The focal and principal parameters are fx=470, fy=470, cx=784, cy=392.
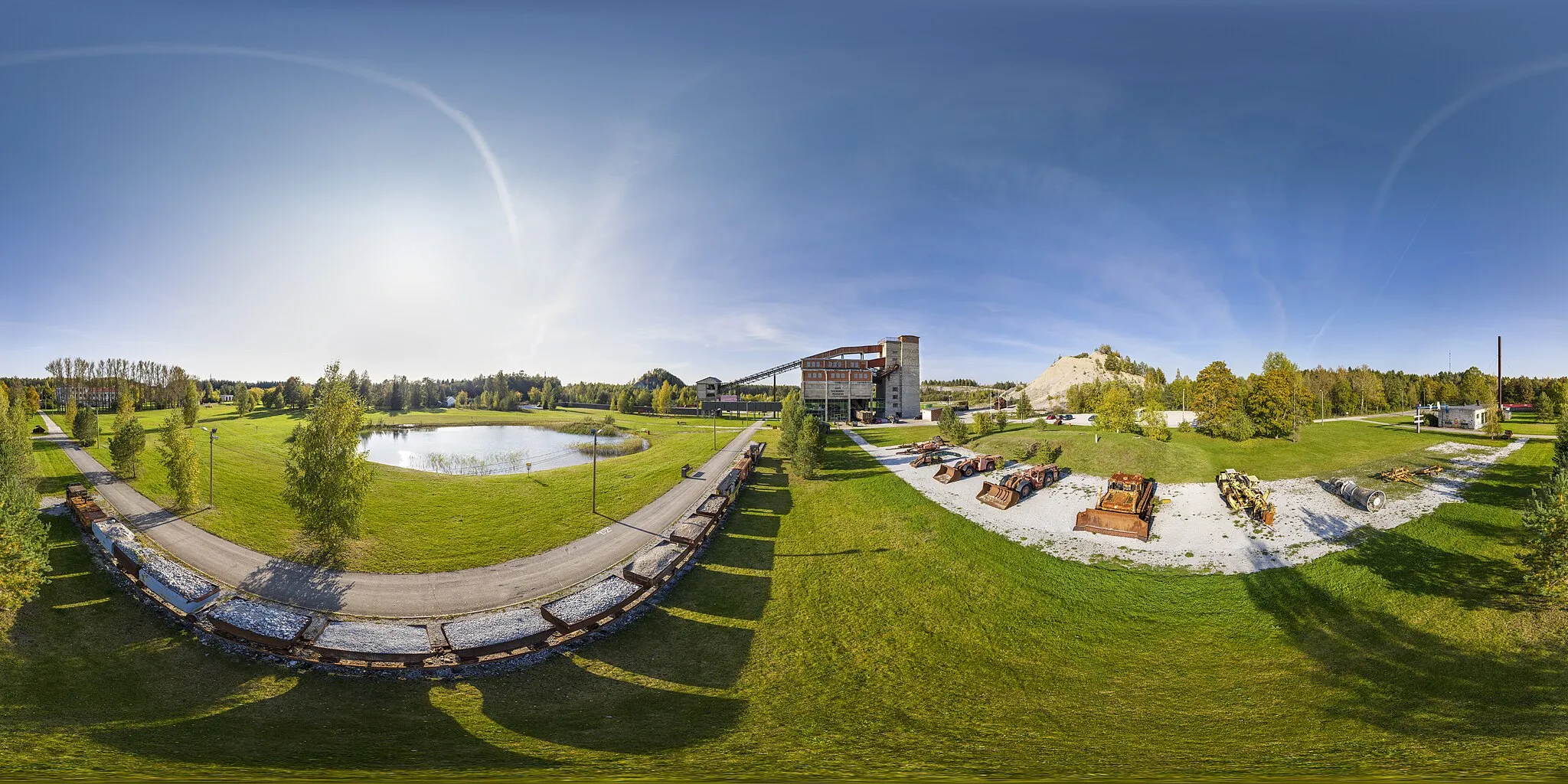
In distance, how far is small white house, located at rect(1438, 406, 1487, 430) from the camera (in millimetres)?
34500

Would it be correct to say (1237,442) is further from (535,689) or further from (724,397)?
(724,397)

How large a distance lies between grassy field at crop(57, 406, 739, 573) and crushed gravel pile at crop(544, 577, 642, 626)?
430 cm

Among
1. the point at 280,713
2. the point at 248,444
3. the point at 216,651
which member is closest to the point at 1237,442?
the point at 280,713

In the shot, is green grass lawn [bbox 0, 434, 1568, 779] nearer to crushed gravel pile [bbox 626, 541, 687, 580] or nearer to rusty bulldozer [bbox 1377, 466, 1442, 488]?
crushed gravel pile [bbox 626, 541, 687, 580]

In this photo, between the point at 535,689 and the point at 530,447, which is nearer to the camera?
the point at 535,689

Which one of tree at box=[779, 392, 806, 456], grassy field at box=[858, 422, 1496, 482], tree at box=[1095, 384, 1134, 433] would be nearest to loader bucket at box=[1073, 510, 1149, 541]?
grassy field at box=[858, 422, 1496, 482]

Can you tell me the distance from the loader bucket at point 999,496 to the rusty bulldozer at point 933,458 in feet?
22.8

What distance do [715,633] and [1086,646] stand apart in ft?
30.4

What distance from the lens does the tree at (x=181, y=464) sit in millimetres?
18953

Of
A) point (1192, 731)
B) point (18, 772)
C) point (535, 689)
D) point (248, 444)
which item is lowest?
point (535, 689)

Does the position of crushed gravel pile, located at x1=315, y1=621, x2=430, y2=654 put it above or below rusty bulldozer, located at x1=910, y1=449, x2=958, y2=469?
below

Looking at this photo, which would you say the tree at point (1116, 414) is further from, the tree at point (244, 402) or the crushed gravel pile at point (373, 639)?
the tree at point (244, 402)

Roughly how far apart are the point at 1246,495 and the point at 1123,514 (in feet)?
19.4

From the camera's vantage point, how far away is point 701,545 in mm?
18125
